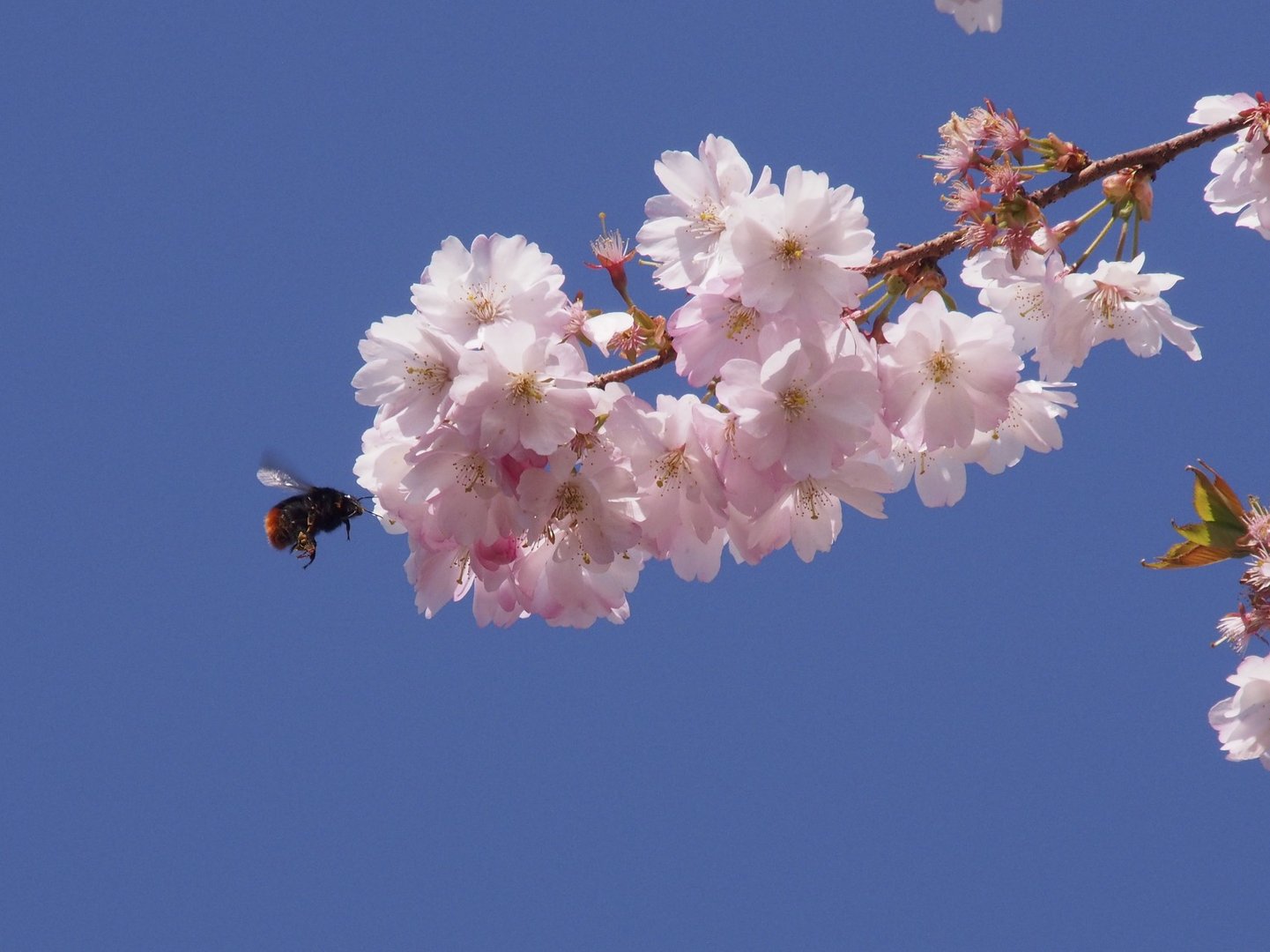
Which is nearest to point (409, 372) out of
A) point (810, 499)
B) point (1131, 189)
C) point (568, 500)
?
point (568, 500)

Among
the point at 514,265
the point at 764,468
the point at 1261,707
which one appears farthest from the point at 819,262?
the point at 1261,707

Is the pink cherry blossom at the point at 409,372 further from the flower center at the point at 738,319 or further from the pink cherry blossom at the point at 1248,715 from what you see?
the pink cherry blossom at the point at 1248,715

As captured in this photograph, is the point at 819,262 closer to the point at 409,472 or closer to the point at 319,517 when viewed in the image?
the point at 409,472

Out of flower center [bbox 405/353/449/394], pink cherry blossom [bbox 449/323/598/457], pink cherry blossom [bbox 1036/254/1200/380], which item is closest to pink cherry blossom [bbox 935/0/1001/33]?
pink cherry blossom [bbox 1036/254/1200/380]

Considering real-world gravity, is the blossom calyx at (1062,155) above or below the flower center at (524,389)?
above

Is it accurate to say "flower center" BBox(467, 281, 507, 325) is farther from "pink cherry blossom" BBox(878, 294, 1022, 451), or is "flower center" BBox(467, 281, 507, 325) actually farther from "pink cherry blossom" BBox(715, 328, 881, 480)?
"pink cherry blossom" BBox(878, 294, 1022, 451)

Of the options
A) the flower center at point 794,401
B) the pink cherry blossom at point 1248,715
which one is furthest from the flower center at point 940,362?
the pink cherry blossom at point 1248,715
